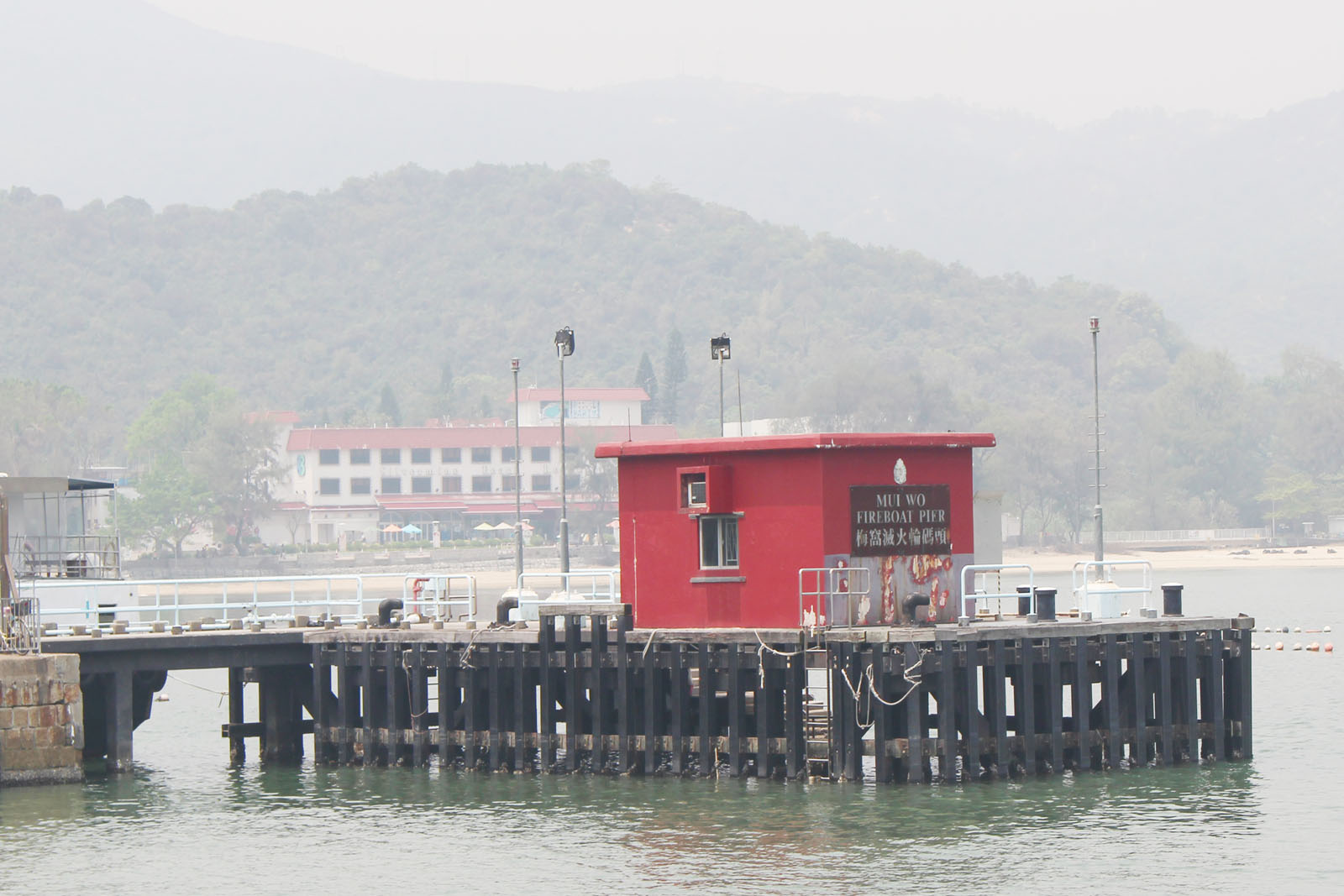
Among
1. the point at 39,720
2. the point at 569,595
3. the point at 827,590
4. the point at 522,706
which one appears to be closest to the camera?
the point at 827,590

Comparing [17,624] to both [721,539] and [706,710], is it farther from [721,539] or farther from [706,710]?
[721,539]

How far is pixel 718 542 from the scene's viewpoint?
4172cm

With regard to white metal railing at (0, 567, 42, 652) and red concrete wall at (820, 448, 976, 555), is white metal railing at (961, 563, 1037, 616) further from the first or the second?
white metal railing at (0, 567, 42, 652)

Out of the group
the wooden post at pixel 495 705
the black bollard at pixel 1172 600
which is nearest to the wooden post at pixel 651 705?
the wooden post at pixel 495 705

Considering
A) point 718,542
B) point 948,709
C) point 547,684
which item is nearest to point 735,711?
point 718,542

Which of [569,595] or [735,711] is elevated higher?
[569,595]

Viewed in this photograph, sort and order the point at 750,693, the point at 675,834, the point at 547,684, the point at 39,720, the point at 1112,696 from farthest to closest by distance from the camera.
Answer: the point at 750,693, the point at 547,684, the point at 39,720, the point at 1112,696, the point at 675,834

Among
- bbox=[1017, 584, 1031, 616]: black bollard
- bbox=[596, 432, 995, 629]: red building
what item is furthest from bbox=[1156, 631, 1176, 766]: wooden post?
bbox=[596, 432, 995, 629]: red building

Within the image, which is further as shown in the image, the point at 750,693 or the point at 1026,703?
the point at 750,693

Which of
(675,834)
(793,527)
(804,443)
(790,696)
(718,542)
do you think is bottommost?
(675,834)

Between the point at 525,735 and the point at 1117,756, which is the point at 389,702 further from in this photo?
the point at 1117,756

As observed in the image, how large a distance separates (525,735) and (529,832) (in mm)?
4482

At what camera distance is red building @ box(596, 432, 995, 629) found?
40.2 meters

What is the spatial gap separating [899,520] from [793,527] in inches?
85.1
